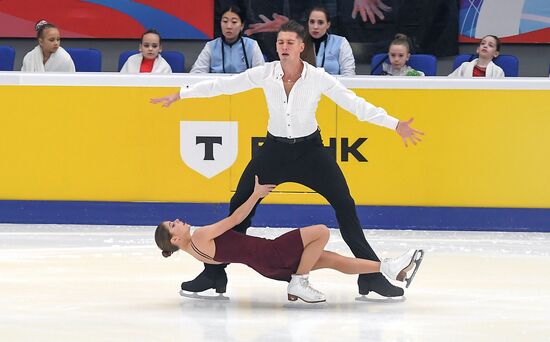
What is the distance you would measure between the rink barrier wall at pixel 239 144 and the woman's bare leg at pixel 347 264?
2.95 meters

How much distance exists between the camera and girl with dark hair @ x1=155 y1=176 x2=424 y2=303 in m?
6.30

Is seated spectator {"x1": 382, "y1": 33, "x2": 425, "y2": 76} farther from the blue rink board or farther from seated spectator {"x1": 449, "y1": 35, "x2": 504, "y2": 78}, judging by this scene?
the blue rink board

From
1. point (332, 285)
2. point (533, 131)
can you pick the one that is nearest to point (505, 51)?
point (533, 131)

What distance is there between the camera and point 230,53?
33.6 feet

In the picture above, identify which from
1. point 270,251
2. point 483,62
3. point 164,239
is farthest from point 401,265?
point 483,62

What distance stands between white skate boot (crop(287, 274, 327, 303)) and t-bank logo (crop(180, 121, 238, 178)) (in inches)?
120

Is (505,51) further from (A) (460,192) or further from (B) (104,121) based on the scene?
(B) (104,121)

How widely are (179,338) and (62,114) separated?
4301 millimetres

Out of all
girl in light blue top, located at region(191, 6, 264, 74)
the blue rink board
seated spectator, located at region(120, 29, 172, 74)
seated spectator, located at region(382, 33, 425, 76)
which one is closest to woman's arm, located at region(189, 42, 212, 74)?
girl in light blue top, located at region(191, 6, 264, 74)

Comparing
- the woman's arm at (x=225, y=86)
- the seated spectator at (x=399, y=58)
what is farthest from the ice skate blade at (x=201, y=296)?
the seated spectator at (x=399, y=58)

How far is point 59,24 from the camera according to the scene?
12.5 metres

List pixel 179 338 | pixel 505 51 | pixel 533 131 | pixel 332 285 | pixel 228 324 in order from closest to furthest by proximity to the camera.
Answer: pixel 179 338, pixel 228 324, pixel 332 285, pixel 533 131, pixel 505 51

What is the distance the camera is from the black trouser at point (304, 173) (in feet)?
21.3

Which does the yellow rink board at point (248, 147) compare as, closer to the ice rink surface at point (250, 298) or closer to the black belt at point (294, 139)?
the ice rink surface at point (250, 298)
